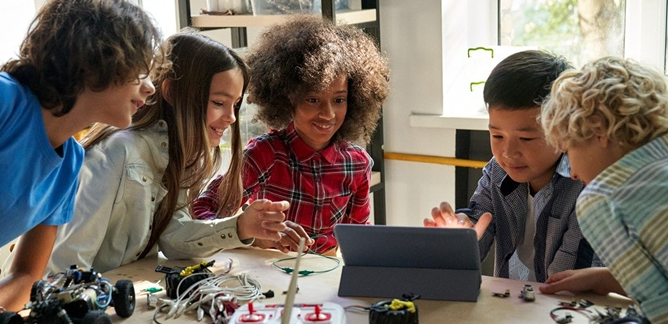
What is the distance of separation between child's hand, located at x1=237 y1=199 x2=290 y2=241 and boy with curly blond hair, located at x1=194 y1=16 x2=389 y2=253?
409 mm

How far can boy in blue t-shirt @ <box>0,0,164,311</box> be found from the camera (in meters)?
1.40

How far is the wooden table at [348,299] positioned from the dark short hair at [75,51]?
39 cm

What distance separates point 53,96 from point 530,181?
1.03m

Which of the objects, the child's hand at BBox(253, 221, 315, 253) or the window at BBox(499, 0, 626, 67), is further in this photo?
the window at BBox(499, 0, 626, 67)

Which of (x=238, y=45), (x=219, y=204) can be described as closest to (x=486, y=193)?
(x=219, y=204)

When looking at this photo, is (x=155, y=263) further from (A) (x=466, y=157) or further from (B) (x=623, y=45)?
(B) (x=623, y=45)

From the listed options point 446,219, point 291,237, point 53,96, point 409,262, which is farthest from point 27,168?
point 446,219

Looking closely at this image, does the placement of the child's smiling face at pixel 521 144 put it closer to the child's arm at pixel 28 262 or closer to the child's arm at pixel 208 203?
the child's arm at pixel 208 203

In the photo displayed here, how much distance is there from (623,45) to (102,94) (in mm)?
1859

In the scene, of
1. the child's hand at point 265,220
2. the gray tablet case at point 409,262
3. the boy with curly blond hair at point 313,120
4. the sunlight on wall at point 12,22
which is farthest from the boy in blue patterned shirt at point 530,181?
the sunlight on wall at point 12,22

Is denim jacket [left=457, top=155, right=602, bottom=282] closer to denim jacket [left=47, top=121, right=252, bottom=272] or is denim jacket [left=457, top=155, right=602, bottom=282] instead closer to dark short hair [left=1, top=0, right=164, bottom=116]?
denim jacket [left=47, top=121, right=252, bottom=272]

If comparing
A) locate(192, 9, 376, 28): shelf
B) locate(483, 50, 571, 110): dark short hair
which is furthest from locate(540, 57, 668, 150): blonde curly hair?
locate(192, 9, 376, 28): shelf

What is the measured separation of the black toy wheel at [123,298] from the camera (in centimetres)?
134

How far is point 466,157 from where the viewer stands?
9.23 ft
